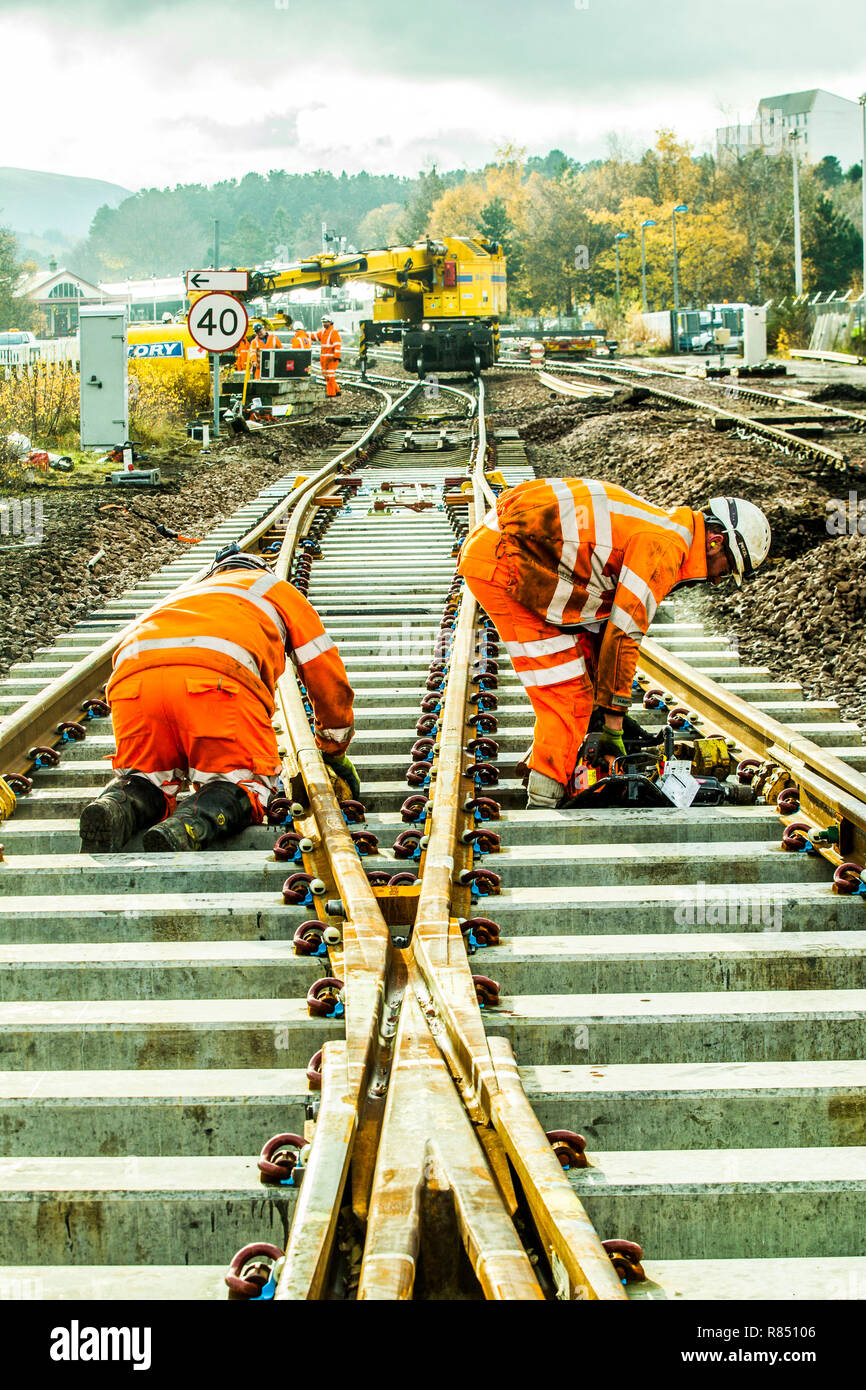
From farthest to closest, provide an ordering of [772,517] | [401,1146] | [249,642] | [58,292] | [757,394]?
[58,292] → [757,394] → [772,517] → [249,642] → [401,1146]

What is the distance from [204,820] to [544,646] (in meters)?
1.57

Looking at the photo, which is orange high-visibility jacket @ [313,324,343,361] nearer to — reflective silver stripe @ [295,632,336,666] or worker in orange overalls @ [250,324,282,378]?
worker in orange overalls @ [250,324,282,378]

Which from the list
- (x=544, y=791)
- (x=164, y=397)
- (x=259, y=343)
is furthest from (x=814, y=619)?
(x=259, y=343)

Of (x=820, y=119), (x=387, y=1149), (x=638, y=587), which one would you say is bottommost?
(x=387, y=1149)

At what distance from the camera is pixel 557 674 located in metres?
5.23

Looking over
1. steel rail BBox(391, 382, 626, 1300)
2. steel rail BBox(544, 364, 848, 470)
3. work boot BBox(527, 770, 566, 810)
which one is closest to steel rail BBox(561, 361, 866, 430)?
steel rail BBox(544, 364, 848, 470)

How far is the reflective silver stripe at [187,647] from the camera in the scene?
469 centimetres

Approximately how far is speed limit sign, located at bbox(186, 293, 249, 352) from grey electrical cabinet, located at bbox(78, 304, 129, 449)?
30.9 inches

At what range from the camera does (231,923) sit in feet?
12.6

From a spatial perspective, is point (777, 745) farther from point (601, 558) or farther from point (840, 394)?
point (840, 394)

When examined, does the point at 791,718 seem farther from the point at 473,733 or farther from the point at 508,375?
the point at 508,375

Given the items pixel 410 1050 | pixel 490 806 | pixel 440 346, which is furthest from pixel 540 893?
pixel 440 346

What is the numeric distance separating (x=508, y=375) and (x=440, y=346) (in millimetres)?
2856

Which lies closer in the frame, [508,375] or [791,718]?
[791,718]
